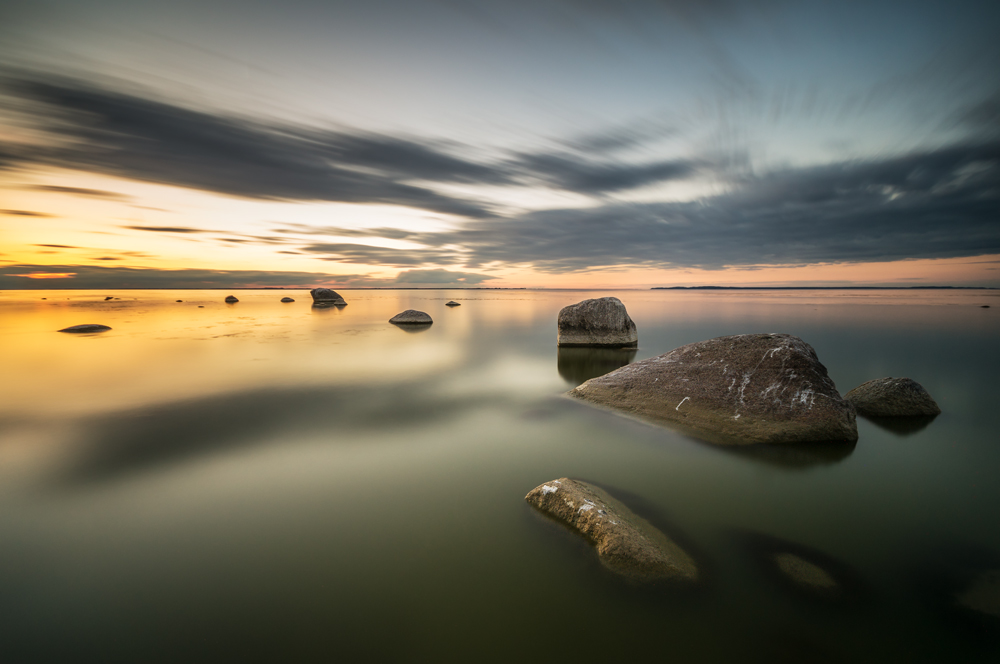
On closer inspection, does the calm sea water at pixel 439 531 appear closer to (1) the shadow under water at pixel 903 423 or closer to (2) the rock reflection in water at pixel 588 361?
(1) the shadow under water at pixel 903 423

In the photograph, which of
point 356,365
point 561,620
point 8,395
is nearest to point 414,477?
point 561,620

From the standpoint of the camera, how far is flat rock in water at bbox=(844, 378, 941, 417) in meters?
7.77

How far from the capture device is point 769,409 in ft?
22.5

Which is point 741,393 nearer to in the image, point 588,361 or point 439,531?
point 439,531

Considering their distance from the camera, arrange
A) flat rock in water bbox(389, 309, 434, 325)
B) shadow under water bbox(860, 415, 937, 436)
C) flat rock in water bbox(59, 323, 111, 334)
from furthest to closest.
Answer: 1. flat rock in water bbox(389, 309, 434, 325)
2. flat rock in water bbox(59, 323, 111, 334)
3. shadow under water bbox(860, 415, 937, 436)

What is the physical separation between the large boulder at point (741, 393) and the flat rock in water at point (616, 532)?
11.0ft

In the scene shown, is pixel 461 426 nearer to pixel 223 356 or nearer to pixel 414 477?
pixel 414 477

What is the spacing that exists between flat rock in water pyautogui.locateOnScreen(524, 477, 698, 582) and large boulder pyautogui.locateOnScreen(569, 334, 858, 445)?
11.0 ft

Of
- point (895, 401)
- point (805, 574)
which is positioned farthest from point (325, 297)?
point (805, 574)

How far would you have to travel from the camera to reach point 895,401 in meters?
7.80

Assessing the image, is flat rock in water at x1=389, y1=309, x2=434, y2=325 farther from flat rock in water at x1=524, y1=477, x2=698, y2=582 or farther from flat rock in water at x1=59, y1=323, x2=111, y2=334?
flat rock in water at x1=524, y1=477, x2=698, y2=582

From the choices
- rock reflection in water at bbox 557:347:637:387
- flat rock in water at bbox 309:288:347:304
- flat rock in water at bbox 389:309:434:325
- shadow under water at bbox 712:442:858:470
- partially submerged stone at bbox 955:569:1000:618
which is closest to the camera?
partially submerged stone at bbox 955:569:1000:618

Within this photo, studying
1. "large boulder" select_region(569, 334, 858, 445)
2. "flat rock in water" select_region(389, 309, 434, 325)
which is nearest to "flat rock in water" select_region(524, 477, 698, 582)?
"large boulder" select_region(569, 334, 858, 445)

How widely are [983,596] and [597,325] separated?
1362 centimetres
